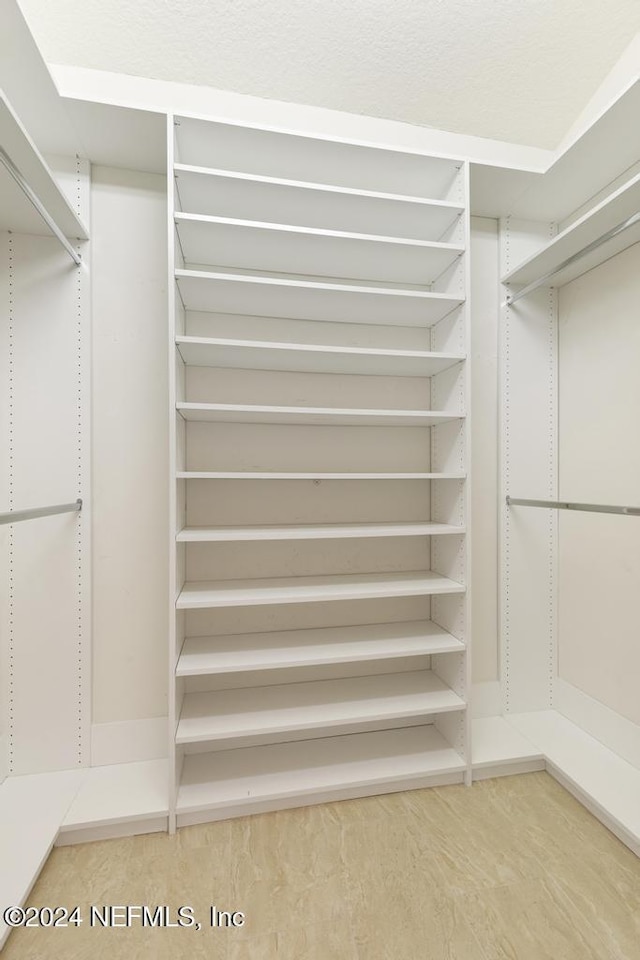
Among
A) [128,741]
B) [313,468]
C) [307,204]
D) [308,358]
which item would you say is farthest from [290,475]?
[128,741]

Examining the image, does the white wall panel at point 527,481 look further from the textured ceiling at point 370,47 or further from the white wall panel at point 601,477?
the textured ceiling at point 370,47

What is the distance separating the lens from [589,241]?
1601 millimetres

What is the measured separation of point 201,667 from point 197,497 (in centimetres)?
63

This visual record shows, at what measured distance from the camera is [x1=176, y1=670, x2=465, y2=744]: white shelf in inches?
57.5

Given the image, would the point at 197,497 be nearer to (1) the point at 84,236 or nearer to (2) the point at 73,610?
(2) the point at 73,610

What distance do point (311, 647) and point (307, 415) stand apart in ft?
2.78

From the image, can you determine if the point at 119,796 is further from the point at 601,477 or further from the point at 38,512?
the point at 601,477

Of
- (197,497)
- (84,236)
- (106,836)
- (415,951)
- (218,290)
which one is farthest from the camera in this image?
(197,497)

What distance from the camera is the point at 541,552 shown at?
1971mm

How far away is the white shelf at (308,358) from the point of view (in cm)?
145

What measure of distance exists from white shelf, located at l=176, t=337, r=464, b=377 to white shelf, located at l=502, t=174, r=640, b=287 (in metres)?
0.55

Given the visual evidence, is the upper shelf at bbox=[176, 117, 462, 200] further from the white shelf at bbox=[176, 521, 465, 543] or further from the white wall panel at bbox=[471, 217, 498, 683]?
the white shelf at bbox=[176, 521, 465, 543]

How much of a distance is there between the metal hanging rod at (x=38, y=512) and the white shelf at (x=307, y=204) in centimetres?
112

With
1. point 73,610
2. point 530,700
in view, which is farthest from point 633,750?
point 73,610
